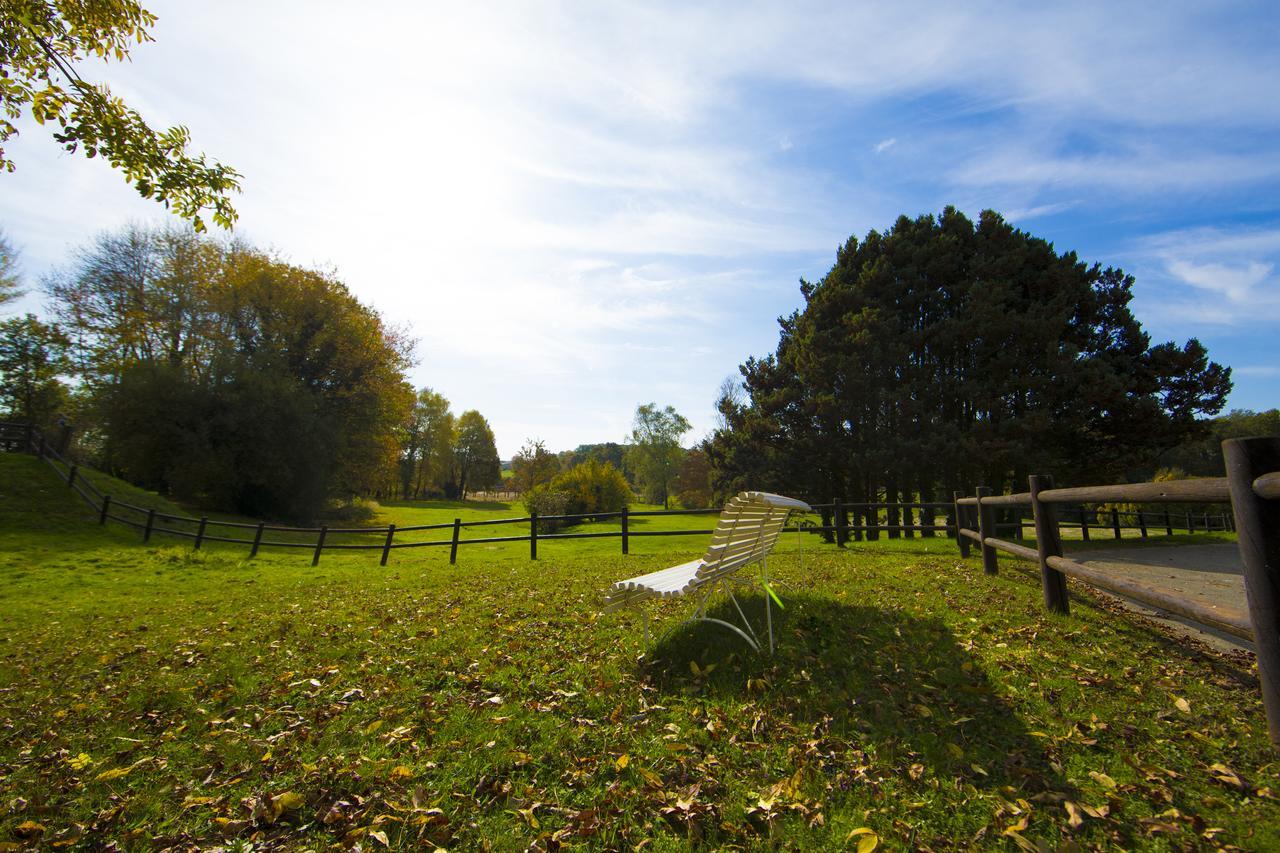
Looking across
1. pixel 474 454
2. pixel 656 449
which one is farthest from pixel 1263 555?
pixel 474 454

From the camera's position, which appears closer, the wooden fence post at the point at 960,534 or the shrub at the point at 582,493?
the wooden fence post at the point at 960,534

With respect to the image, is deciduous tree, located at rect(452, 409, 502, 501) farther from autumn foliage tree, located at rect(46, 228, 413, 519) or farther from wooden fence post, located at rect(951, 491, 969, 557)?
wooden fence post, located at rect(951, 491, 969, 557)

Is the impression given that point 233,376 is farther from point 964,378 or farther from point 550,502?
point 964,378

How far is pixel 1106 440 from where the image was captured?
18.6 meters

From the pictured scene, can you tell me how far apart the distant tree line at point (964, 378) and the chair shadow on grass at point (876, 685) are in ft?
50.7

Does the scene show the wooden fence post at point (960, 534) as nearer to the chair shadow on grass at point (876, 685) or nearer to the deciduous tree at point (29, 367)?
the chair shadow on grass at point (876, 685)

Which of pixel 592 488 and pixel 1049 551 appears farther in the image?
pixel 592 488

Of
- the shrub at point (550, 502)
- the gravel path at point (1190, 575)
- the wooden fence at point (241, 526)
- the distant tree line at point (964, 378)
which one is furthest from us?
the shrub at point (550, 502)

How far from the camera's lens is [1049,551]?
5.27 metres

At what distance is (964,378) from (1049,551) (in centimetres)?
1680

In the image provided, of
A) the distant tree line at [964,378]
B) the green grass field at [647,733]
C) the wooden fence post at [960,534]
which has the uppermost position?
the distant tree line at [964,378]

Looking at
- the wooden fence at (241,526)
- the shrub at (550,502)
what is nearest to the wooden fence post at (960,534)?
the wooden fence at (241,526)

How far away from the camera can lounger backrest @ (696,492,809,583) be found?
4.24m

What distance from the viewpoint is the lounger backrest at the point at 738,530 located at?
4.24 m
